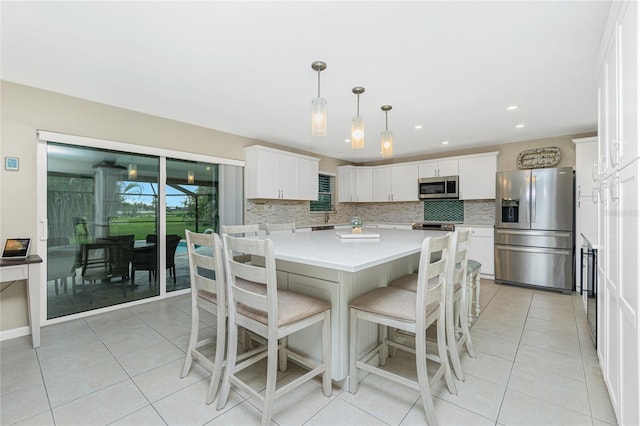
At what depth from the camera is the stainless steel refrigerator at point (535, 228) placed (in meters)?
4.07

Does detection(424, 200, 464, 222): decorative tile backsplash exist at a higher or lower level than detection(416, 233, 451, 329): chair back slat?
higher

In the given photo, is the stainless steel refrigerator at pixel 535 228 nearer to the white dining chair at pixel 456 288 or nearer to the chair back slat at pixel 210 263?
the white dining chair at pixel 456 288

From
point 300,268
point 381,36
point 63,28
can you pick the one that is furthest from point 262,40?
point 300,268

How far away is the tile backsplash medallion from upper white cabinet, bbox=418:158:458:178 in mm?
648

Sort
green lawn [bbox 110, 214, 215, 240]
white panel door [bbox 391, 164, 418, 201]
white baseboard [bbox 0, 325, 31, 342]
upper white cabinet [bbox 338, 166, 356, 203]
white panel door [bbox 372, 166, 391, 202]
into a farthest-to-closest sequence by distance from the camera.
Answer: upper white cabinet [bbox 338, 166, 356, 203] < white panel door [bbox 372, 166, 391, 202] < white panel door [bbox 391, 164, 418, 201] < green lawn [bbox 110, 214, 215, 240] < white baseboard [bbox 0, 325, 31, 342]

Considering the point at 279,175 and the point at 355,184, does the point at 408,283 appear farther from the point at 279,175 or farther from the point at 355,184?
the point at 355,184

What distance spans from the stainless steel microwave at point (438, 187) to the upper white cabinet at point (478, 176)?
0.10 meters

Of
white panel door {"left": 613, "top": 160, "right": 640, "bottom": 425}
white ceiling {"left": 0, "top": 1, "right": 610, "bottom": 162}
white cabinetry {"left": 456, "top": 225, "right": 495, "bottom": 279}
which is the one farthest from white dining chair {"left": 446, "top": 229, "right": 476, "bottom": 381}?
white cabinetry {"left": 456, "top": 225, "right": 495, "bottom": 279}

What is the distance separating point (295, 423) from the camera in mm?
1579

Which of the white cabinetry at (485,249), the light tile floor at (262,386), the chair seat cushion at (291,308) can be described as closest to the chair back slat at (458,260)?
the light tile floor at (262,386)

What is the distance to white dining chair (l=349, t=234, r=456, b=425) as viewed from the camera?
5.07 ft

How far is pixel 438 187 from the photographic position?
548 centimetres

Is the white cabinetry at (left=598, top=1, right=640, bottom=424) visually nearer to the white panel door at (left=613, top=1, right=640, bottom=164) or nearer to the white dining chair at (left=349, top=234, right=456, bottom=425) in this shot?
the white panel door at (left=613, top=1, right=640, bottom=164)

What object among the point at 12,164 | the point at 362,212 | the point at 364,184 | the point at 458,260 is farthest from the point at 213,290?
the point at 362,212
